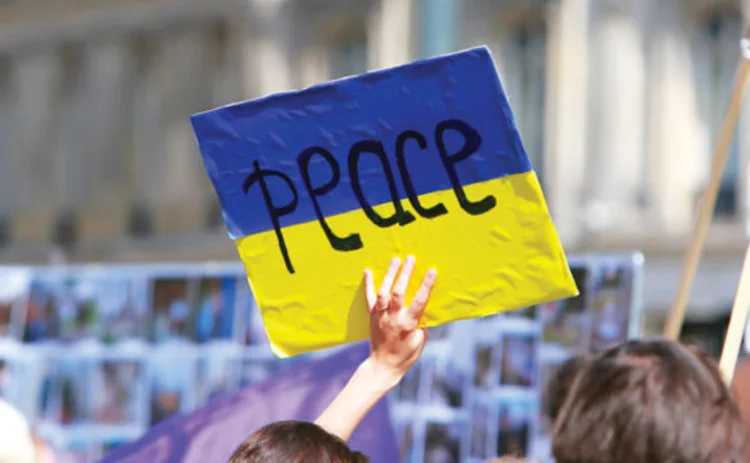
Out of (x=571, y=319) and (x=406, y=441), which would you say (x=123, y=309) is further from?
(x=571, y=319)

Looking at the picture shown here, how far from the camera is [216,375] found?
526cm

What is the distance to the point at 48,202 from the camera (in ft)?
73.3

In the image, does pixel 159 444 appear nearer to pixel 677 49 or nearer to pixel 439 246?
pixel 439 246

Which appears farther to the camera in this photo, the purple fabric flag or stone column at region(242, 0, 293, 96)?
stone column at region(242, 0, 293, 96)

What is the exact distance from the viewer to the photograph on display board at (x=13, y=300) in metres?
5.77

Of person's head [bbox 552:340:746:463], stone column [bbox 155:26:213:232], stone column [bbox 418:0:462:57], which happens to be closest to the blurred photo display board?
stone column [bbox 418:0:462:57]

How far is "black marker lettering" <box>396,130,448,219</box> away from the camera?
286 cm

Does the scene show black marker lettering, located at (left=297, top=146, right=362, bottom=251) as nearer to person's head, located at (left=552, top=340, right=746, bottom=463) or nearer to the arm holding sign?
the arm holding sign

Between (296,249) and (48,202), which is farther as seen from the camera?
(48,202)

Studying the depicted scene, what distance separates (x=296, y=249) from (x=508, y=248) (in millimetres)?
498

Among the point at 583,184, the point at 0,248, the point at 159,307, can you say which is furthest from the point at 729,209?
the point at 0,248

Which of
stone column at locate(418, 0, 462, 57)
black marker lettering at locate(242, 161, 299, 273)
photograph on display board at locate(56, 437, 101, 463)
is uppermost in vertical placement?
stone column at locate(418, 0, 462, 57)

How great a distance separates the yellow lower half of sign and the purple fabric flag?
2.07ft

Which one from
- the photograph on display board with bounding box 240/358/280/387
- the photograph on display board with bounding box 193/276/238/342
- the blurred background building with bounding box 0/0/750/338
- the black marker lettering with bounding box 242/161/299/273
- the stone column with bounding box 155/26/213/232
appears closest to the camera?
the black marker lettering with bounding box 242/161/299/273
